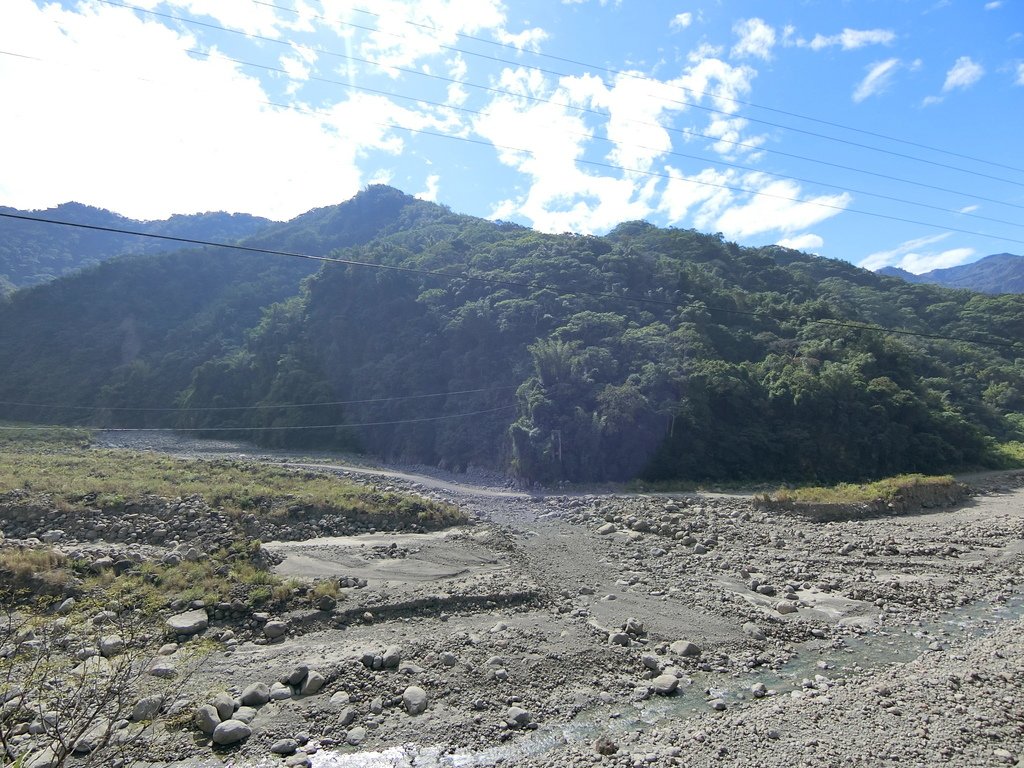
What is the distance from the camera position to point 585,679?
880cm

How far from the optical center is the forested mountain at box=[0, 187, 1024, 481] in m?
27.6

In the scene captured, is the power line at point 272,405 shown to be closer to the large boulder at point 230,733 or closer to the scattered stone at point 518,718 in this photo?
the scattered stone at point 518,718

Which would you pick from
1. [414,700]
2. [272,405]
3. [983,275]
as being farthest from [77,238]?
[983,275]

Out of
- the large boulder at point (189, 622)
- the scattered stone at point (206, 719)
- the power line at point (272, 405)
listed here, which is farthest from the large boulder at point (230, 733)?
the power line at point (272, 405)

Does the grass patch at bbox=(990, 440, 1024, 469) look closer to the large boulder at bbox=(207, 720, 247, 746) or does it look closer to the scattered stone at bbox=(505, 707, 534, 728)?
the scattered stone at bbox=(505, 707, 534, 728)

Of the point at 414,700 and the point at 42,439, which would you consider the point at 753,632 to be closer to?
the point at 414,700

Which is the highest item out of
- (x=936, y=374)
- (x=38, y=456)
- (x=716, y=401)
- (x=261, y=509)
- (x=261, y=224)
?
(x=261, y=224)

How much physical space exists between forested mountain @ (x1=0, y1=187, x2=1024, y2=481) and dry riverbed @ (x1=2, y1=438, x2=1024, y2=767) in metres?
11.2

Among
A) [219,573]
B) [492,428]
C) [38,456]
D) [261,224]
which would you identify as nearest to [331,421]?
[492,428]

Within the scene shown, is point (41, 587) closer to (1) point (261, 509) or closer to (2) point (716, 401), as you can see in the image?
(1) point (261, 509)

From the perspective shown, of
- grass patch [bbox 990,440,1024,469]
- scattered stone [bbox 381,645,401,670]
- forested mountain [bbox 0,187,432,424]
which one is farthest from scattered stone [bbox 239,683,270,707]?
forested mountain [bbox 0,187,432,424]

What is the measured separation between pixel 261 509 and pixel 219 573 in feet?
17.2

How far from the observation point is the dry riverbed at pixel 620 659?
704cm

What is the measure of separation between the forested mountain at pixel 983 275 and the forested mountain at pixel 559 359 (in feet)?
216
